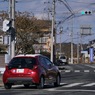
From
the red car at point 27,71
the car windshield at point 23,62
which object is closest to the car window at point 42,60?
the red car at point 27,71

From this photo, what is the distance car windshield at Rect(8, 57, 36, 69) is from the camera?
67.4ft

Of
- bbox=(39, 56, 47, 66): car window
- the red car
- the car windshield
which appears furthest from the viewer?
bbox=(39, 56, 47, 66): car window

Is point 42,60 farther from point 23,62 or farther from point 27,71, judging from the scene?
point 27,71

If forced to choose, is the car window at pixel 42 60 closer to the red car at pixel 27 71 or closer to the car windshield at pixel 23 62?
the red car at pixel 27 71

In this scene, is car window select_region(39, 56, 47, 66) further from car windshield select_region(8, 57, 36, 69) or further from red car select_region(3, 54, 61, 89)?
car windshield select_region(8, 57, 36, 69)

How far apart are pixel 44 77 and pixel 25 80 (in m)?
1.16

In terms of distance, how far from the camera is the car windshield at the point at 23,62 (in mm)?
20547

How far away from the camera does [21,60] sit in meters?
20.7

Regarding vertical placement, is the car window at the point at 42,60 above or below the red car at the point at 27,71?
above

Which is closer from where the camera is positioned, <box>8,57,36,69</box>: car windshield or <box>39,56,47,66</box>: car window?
<box>8,57,36,69</box>: car windshield

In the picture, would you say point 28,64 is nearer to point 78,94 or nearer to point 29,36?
point 78,94

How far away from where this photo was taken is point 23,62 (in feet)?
67.9

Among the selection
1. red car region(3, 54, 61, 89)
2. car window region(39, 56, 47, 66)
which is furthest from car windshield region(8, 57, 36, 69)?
car window region(39, 56, 47, 66)

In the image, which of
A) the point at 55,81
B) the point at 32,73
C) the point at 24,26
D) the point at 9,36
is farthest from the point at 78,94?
the point at 24,26
